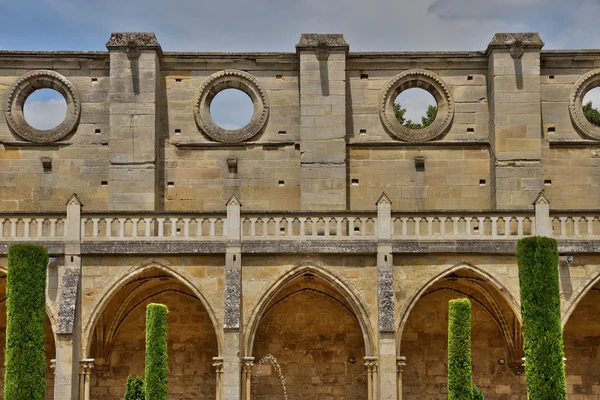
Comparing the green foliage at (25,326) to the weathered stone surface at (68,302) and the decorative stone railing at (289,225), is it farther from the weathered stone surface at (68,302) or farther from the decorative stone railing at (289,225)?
the decorative stone railing at (289,225)

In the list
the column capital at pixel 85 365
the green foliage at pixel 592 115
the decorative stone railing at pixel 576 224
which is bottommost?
the column capital at pixel 85 365

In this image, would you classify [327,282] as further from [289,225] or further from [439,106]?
[439,106]

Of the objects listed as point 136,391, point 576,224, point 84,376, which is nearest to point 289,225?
point 136,391

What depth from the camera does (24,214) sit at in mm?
25141

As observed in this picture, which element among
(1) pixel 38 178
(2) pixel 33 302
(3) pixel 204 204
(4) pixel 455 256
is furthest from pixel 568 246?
(1) pixel 38 178

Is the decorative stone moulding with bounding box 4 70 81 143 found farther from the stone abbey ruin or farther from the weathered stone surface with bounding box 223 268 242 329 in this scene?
the weathered stone surface with bounding box 223 268 242 329

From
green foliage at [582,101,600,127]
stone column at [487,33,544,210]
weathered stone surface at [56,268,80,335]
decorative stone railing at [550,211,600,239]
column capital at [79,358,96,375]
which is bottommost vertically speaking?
column capital at [79,358,96,375]

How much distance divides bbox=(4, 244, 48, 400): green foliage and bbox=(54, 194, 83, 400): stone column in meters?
2.58

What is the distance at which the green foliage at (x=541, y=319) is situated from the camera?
21.1 metres

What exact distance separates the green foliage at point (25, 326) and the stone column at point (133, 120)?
658cm

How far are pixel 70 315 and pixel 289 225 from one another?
215 inches

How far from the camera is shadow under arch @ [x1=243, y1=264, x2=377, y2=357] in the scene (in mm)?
24688

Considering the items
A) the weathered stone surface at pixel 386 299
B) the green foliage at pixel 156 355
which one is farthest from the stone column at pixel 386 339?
the green foliage at pixel 156 355

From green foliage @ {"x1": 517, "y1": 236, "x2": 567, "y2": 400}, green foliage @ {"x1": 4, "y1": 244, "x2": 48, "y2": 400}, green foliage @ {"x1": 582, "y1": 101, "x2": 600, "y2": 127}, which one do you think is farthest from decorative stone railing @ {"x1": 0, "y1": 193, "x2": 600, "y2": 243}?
green foliage @ {"x1": 582, "y1": 101, "x2": 600, "y2": 127}
